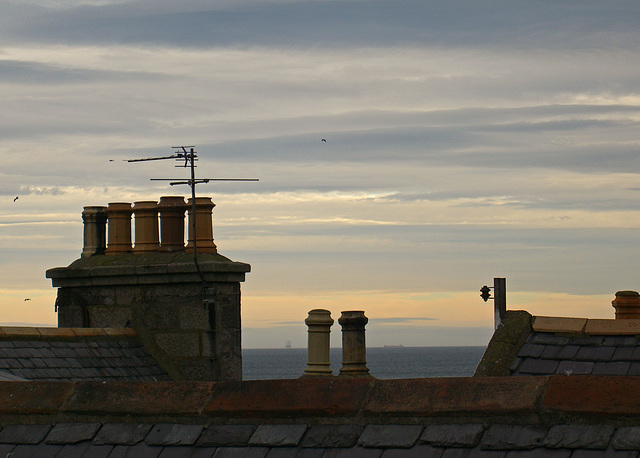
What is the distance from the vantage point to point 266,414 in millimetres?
4566

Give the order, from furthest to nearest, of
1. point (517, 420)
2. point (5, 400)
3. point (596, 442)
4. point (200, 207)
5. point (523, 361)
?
point (200, 207), point (523, 361), point (5, 400), point (517, 420), point (596, 442)

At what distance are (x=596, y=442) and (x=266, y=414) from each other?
5.04 feet

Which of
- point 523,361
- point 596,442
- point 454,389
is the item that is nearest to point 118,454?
point 454,389

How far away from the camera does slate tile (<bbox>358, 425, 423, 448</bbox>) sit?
4.18 m

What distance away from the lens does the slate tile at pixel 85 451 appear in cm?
468

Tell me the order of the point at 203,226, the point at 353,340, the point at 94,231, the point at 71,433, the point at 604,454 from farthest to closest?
1. the point at 353,340
2. the point at 94,231
3. the point at 203,226
4. the point at 71,433
5. the point at 604,454

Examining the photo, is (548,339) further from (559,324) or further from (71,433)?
(71,433)

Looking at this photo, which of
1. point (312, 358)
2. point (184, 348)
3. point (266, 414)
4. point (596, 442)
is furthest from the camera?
point (312, 358)

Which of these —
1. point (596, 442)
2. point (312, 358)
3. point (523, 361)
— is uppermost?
point (596, 442)

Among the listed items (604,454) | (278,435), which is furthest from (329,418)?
(604,454)

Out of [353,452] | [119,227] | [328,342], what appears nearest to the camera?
[353,452]

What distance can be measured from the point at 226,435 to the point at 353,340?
34.0ft

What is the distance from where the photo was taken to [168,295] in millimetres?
11656

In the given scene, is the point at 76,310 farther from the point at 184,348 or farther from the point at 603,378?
the point at 603,378
